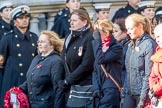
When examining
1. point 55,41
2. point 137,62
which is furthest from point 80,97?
point 137,62

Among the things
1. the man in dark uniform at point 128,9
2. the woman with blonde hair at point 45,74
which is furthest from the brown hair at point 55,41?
the man in dark uniform at point 128,9

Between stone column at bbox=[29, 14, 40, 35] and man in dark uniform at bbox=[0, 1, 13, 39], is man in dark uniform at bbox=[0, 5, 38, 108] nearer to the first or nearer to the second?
man in dark uniform at bbox=[0, 1, 13, 39]

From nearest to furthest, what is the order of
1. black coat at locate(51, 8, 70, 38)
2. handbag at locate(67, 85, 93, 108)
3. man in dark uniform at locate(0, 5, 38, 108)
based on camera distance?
handbag at locate(67, 85, 93, 108) → man in dark uniform at locate(0, 5, 38, 108) → black coat at locate(51, 8, 70, 38)

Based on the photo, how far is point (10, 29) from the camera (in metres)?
12.4

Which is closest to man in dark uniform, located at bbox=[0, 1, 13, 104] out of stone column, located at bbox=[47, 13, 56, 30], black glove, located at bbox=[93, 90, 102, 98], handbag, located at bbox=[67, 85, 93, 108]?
stone column, located at bbox=[47, 13, 56, 30]

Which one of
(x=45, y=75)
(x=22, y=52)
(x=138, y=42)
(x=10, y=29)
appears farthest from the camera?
(x=10, y=29)

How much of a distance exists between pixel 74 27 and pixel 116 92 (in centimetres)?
108

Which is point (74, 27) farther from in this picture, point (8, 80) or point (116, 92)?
point (8, 80)

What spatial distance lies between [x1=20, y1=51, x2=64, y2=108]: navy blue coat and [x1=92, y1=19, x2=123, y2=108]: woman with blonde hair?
2.24ft

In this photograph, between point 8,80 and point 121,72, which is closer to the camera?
point 121,72

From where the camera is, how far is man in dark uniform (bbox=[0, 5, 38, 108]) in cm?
1170

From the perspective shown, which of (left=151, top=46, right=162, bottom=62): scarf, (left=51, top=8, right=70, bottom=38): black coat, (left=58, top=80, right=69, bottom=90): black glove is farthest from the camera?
(left=51, top=8, right=70, bottom=38): black coat

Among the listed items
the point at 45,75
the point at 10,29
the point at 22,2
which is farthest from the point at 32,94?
the point at 22,2

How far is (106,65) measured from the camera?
1007 centimetres
